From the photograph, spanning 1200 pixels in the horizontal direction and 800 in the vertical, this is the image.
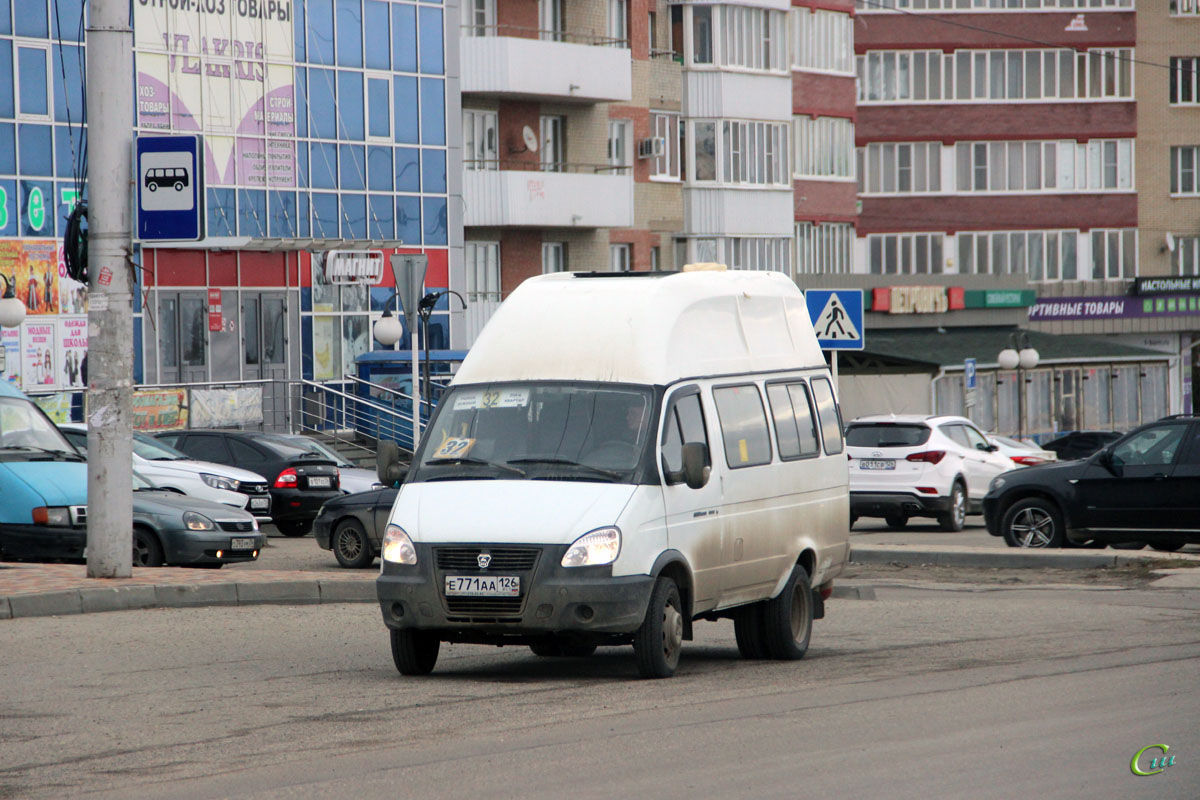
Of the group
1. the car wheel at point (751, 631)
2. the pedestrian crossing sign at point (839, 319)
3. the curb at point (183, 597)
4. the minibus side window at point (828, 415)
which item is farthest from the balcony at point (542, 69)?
the car wheel at point (751, 631)

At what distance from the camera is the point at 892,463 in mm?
27406

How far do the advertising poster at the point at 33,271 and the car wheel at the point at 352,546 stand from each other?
17895 mm

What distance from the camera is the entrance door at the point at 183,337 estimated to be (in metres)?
39.3

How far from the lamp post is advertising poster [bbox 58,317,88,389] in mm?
25747

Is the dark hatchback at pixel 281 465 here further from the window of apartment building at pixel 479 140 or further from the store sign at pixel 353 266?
the window of apartment building at pixel 479 140

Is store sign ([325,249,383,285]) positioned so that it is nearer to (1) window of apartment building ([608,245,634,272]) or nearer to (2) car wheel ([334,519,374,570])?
(1) window of apartment building ([608,245,634,272])

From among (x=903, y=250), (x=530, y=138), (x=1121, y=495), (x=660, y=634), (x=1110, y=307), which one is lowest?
(x=1121, y=495)

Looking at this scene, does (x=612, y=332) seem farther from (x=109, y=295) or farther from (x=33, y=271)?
(x=33, y=271)

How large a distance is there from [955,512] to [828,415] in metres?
14.8

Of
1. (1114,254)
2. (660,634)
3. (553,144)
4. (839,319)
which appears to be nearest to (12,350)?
(553,144)

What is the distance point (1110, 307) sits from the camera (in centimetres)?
6744

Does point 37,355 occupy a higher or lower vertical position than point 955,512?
higher

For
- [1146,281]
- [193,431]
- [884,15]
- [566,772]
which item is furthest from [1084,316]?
[566,772]

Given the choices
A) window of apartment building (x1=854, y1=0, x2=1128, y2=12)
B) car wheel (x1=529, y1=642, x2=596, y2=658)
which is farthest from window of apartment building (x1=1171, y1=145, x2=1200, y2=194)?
car wheel (x1=529, y1=642, x2=596, y2=658)
